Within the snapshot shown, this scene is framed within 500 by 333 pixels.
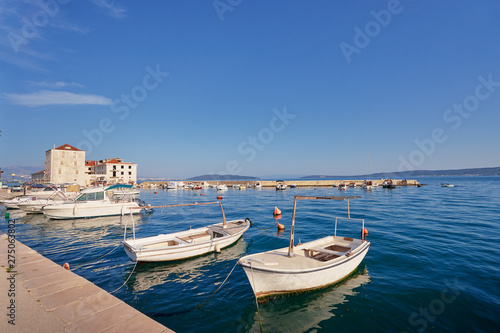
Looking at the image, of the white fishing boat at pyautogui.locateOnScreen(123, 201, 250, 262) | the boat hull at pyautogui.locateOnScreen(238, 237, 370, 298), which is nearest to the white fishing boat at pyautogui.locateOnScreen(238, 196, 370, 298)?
the boat hull at pyautogui.locateOnScreen(238, 237, 370, 298)

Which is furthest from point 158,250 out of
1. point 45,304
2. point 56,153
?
point 56,153

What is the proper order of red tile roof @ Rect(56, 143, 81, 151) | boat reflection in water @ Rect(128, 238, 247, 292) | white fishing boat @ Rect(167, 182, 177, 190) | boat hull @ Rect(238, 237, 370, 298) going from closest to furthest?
boat hull @ Rect(238, 237, 370, 298) < boat reflection in water @ Rect(128, 238, 247, 292) < red tile roof @ Rect(56, 143, 81, 151) < white fishing boat @ Rect(167, 182, 177, 190)

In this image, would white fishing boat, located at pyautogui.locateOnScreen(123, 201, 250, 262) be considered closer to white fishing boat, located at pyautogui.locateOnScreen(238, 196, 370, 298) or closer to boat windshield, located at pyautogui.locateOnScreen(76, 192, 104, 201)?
white fishing boat, located at pyautogui.locateOnScreen(238, 196, 370, 298)

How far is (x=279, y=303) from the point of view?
27.6 ft

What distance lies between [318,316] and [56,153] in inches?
3638

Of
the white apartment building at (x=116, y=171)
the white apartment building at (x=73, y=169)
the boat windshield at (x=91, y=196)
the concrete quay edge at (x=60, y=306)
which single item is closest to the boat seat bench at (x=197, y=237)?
the concrete quay edge at (x=60, y=306)

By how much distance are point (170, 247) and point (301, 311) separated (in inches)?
291

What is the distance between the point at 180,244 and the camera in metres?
13.0

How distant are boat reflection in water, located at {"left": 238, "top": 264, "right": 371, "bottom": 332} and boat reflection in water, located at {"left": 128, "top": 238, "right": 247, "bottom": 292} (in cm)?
337

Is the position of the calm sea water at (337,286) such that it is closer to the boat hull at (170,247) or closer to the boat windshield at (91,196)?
the boat hull at (170,247)

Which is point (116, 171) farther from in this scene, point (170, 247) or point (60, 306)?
point (60, 306)

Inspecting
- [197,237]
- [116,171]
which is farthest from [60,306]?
[116,171]

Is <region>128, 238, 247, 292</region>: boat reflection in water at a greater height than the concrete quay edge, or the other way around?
the concrete quay edge

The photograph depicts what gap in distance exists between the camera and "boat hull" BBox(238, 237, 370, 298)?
7895 millimetres
